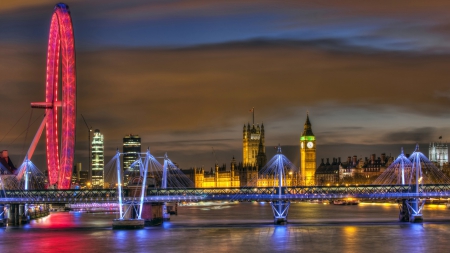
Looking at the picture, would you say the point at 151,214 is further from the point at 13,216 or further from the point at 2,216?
the point at 13,216

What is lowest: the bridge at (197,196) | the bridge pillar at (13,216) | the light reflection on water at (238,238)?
the light reflection on water at (238,238)

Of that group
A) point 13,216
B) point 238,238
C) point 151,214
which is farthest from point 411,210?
point 13,216

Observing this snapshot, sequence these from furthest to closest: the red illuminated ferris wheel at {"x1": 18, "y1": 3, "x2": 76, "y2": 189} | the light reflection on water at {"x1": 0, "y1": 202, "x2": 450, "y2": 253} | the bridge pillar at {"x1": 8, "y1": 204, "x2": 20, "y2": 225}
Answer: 1. the bridge pillar at {"x1": 8, "y1": 204, "x2": 20, "y2": 225}
2. the red illuminated ferris wheel at {"x1": 18, "y1": 3, "x2": 76, "y2": 189}
3. the light reflection on water at {"x1": 0, "y1": 202, "x2": 450, "y2": 253}

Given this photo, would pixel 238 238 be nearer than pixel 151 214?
Yes

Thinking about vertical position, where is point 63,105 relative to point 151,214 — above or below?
above

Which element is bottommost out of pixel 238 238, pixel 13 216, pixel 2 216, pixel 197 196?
pixel 238 238

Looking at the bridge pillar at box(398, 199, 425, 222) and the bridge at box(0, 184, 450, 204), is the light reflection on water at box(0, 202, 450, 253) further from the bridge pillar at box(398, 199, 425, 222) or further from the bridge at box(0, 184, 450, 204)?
the bridge at box(0, 184, 450, 204)

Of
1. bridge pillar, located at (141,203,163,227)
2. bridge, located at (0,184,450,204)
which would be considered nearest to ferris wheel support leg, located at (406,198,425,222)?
bridge, located at (0,184,450,204)

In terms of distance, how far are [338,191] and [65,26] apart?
33316mm

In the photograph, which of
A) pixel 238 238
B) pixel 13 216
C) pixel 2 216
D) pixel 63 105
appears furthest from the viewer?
pixel 13 216

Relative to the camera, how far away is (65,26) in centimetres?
7988

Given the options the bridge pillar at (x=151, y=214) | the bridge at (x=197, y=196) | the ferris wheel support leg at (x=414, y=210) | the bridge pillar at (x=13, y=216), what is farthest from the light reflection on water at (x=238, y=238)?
the bridge pillar at (x=13, y=216)

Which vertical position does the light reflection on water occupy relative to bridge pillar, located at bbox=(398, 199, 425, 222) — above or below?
below

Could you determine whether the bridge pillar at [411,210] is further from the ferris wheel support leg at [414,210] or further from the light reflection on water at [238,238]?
the light reflection on water at [238,238]
